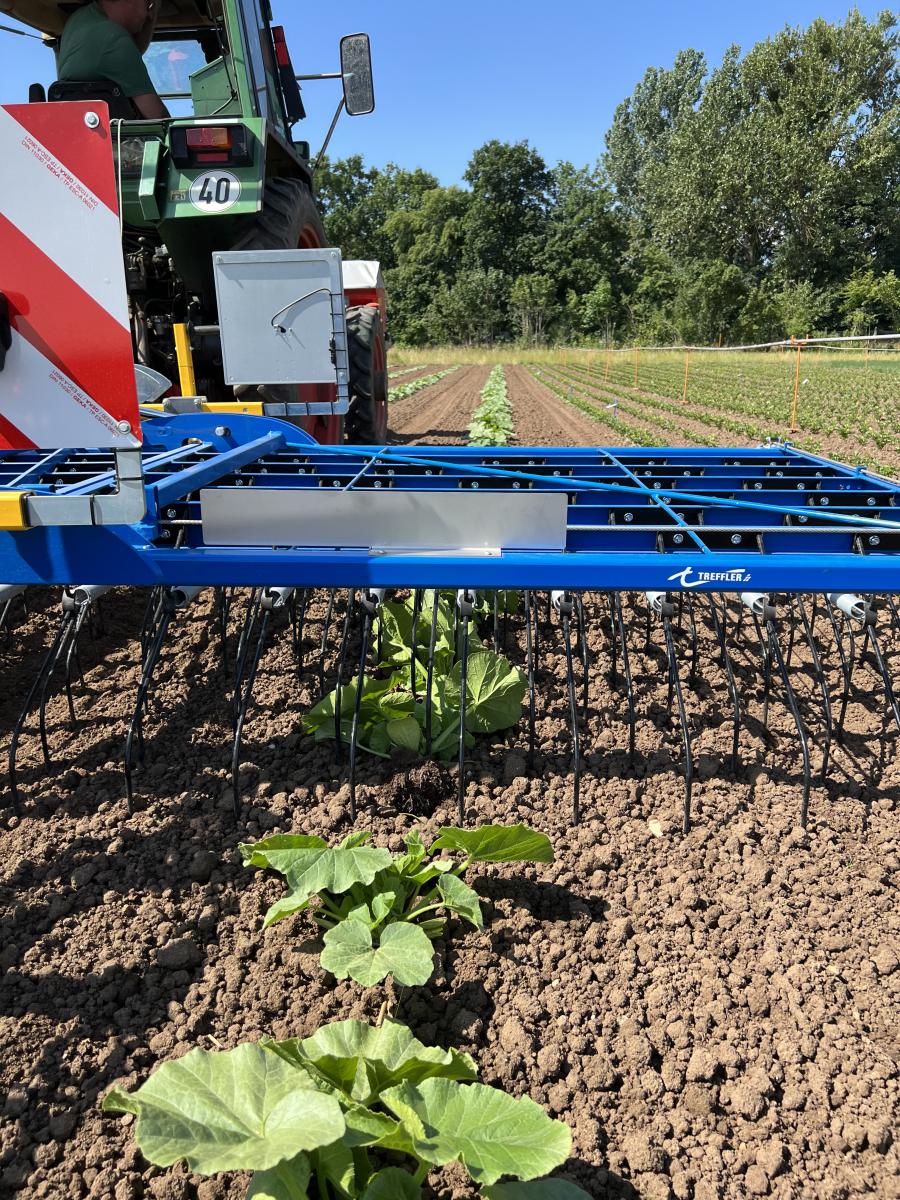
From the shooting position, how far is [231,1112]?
45.5 inches

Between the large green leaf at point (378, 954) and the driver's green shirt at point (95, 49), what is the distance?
156 inches

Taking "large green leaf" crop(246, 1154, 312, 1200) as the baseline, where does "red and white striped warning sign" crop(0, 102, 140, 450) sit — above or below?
above

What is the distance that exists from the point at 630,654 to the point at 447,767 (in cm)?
107

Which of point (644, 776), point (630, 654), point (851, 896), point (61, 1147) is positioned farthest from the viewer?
point (630, 654)

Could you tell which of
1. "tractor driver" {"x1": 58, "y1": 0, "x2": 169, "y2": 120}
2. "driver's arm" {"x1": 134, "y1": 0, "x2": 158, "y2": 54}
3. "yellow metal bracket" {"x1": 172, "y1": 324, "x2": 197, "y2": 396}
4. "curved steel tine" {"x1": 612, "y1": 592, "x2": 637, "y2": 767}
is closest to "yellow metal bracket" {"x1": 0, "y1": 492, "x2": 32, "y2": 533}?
"curved steel tine" {"x1": 612, "y1": 592, "x2": 637, "y2": 767}

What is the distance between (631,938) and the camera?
74.3 inches

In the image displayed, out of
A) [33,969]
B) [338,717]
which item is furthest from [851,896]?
[33,969]

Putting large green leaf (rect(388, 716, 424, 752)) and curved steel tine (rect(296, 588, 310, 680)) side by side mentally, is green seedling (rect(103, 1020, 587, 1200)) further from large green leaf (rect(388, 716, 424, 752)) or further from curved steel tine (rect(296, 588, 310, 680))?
curved steel tine (rect(296, 588, 310, 680))

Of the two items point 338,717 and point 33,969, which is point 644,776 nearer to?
point 338,717

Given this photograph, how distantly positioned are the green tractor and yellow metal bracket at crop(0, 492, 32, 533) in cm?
197

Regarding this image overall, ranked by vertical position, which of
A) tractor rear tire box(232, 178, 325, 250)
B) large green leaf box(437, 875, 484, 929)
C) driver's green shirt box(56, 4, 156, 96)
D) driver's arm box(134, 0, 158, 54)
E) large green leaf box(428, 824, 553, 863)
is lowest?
large green leaf box(437, 875, 484, 929)

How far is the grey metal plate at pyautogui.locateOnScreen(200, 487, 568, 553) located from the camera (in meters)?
1.86

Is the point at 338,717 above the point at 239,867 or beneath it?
above

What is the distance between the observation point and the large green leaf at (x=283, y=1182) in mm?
1150
